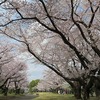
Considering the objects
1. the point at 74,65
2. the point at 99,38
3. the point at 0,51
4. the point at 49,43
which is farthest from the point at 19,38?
the point at 0,51

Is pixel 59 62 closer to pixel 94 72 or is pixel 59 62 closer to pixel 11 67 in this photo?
pixel 94 72

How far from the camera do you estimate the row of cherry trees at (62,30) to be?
14.3m

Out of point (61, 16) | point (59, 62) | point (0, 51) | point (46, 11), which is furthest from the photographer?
point (0, 51)

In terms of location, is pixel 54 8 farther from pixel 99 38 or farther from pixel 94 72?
pixel 94 72

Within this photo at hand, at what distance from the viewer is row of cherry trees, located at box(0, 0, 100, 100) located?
47.1 feet

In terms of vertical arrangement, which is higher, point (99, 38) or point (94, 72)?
point (99, 38)

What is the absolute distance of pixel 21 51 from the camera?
72.3ft

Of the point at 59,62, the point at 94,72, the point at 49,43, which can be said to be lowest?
the point at 94,72

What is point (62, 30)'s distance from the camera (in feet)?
55.5

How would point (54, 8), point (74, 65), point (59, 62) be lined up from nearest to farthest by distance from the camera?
1. point (54, 8)
2. point (59, 62)
3. point (74, 65)

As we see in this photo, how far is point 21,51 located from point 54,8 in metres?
7.85

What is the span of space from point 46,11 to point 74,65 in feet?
44.9

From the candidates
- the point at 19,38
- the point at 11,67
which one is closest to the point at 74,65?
the point at 19,38

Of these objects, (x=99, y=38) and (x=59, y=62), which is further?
(x=59, y=62)
